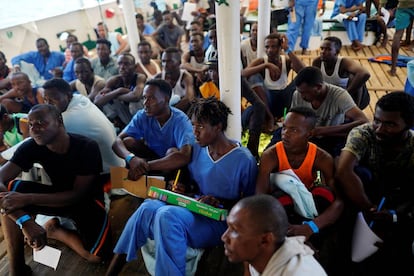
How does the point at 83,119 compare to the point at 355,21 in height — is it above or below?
above

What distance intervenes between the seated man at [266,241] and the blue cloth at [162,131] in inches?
42.4

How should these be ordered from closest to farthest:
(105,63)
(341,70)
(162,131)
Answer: (162,131)
(341,70)
(105,63)

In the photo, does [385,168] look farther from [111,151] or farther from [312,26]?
[312,26]

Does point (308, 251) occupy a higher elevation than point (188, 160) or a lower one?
higher

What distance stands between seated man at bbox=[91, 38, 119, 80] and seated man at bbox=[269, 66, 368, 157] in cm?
239

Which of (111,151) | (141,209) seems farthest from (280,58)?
(141,209)

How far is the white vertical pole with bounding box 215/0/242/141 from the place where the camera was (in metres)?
2.03

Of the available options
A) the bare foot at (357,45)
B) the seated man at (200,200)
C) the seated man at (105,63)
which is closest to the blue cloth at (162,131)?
the seated man at (200,200)

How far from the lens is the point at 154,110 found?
227 cm

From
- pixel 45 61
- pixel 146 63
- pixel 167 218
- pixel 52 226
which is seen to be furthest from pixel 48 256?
pixel 45 61

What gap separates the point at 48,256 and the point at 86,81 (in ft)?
6.62

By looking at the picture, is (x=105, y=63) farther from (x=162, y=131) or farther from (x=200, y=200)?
(x=200, y=200)

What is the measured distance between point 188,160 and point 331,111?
1.12m

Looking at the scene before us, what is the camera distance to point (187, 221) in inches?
66.3
